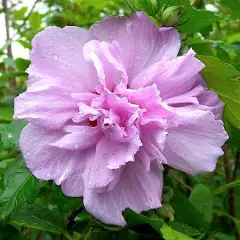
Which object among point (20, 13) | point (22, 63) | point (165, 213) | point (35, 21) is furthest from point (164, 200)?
point (20, 13)

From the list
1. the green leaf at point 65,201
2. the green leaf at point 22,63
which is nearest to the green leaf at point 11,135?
the green leaf at point 65,201

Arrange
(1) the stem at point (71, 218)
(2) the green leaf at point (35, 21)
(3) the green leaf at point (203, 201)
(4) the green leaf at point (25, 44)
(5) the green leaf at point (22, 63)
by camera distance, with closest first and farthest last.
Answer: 1. (1) the stem at point (71, 218)
2. (3) the green leaf at point (203, 201)
3. (5) the green leaf at point (22, 63)
4. (4) the green leaf at point (25, 44)
5. (2) the green leaf at point (35, 21)

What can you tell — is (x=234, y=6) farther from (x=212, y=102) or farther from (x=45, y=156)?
(x=45, y=156)

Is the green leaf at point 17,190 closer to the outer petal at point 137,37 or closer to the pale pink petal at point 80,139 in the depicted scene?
the pale pink petal at point 80,139

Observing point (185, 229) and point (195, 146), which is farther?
point (185, 229)

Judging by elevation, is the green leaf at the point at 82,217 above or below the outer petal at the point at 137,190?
below

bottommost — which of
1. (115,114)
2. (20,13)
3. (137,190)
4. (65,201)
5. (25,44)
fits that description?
(20,13)
